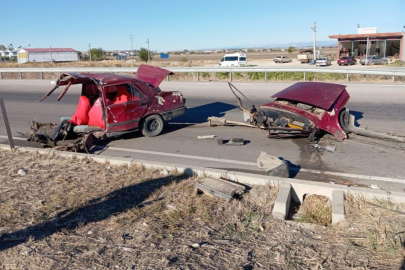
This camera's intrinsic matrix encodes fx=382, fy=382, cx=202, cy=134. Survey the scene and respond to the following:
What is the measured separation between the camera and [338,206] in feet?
16.2

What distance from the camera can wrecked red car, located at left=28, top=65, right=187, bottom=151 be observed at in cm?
862

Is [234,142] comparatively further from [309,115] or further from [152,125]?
[152,125]

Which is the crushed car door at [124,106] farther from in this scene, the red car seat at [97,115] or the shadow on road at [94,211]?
the shadow on road at [94,211]

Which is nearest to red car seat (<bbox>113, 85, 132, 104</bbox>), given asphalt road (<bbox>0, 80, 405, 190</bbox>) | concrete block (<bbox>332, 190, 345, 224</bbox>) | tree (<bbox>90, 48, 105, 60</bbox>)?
asphalt road (<bbox>0, 80, 405, 190</bbox>)

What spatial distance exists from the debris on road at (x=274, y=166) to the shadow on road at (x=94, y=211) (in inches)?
52.7

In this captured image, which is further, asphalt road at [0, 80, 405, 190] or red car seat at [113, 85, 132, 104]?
red car seat at [113, 85, 132, 104]

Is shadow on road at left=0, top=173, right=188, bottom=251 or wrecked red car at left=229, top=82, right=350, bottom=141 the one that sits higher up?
wrecked red car at left=229, top=82, right=350, bottom=141

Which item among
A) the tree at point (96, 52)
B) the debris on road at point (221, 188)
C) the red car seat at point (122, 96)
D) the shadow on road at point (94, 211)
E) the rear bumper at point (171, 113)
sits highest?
the tree at point (96, 52)

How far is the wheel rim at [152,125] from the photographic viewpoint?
9547 millimetres

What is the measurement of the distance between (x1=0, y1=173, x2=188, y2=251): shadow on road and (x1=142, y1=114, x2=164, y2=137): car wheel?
3.46 m

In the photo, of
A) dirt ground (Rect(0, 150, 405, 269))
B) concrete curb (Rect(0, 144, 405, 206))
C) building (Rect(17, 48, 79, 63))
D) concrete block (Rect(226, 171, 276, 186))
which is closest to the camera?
dirt ground (Rect(0, 150, 405, 269))

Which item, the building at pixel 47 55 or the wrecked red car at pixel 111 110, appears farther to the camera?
the building at pixel 47 55

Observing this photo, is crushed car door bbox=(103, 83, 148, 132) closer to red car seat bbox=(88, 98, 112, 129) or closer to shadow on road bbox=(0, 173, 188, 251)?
red car seat bbox=(88, 98, 112, 129)

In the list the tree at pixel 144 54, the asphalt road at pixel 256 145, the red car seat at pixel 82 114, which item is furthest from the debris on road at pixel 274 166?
the tree at pixel 144 54
